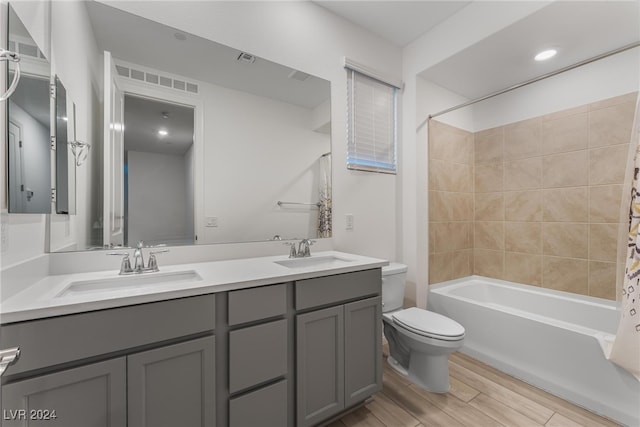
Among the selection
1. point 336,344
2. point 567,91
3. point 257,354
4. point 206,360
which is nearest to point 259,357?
point 257,354

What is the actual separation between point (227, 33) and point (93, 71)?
2.51ft

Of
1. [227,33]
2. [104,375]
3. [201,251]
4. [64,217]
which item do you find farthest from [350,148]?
[104,375]

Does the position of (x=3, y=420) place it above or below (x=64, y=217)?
below

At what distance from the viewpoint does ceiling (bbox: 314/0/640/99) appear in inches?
66.2

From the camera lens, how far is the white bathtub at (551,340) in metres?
1.51

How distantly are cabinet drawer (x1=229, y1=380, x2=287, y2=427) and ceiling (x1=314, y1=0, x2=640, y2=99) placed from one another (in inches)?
99.8

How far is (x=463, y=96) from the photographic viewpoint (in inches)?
113

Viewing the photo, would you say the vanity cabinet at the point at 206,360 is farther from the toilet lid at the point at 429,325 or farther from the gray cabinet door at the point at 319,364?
the toilet lid at the point at 429,325

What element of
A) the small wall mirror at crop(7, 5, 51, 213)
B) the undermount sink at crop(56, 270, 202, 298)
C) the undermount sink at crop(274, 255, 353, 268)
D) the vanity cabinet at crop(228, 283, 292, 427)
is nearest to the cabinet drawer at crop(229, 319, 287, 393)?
the vanity cabinet at crop(228, 283, 292, 427)

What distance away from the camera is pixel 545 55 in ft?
6.98

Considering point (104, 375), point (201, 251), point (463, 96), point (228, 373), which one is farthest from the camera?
point (463, 96)

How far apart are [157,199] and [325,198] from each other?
110 centimetres

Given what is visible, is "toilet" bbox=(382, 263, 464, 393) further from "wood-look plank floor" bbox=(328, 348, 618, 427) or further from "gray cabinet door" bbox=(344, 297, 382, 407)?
"gray cabinet door" bbox=(344, 297, 382, 407)

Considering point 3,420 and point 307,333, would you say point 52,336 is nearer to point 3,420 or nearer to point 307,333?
point 3,420
